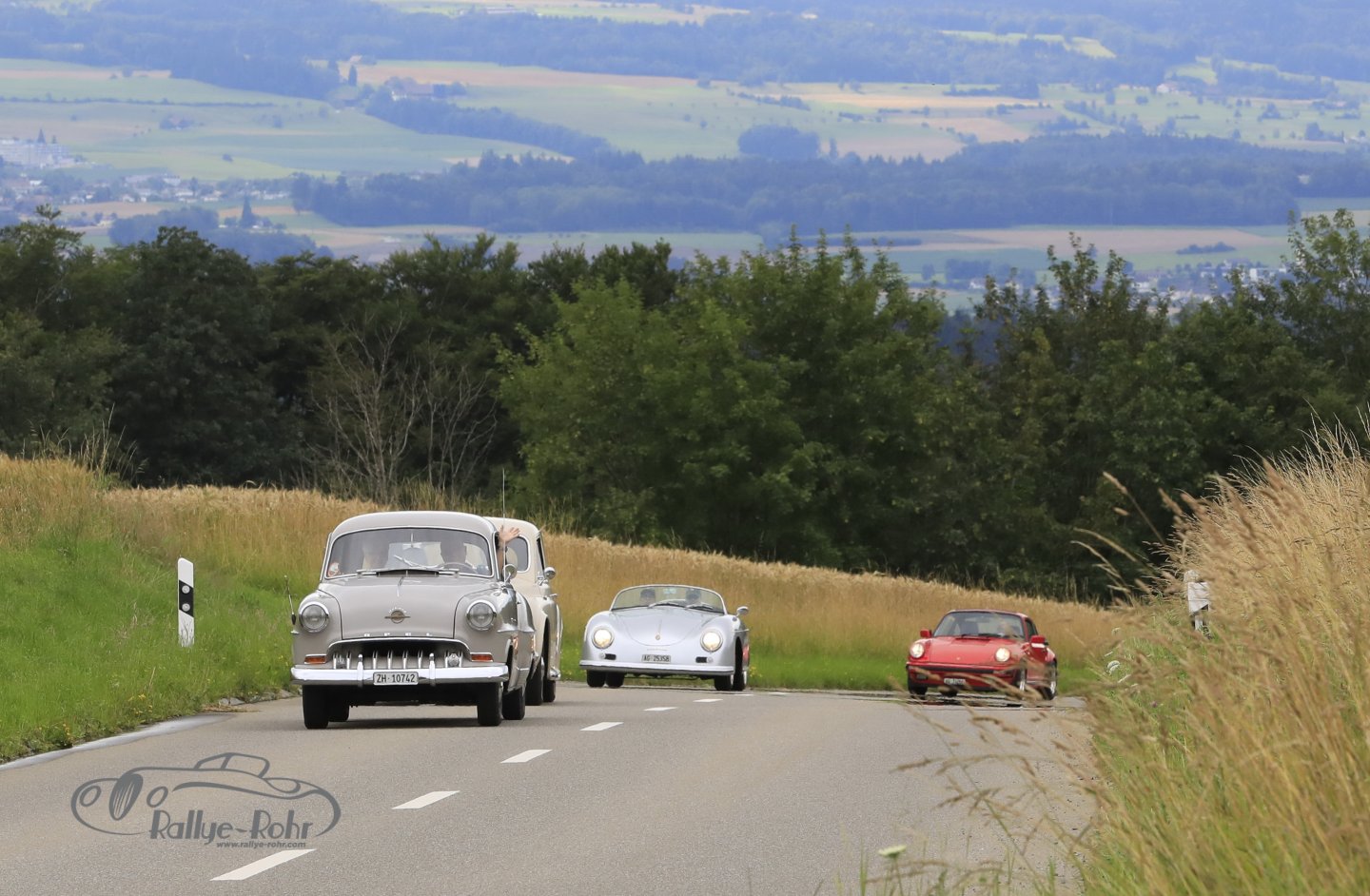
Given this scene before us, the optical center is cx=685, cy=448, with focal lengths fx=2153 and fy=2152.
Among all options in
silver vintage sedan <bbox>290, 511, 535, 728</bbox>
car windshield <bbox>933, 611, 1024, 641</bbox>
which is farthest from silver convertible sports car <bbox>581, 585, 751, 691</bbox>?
silver vintage sedan <bbox>290, 511, 535, 728</bbox>

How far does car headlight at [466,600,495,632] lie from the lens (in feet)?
55.2

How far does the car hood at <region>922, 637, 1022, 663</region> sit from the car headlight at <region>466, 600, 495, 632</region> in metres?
11.9

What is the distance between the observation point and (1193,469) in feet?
266

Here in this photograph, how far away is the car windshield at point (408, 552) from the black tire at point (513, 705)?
1038mm

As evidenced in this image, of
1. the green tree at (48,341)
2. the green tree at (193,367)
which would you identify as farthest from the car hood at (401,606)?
the green tree at (193,367)

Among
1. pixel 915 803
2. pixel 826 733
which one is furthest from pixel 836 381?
pixel 915 803

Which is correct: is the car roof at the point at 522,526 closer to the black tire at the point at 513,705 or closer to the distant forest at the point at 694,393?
the black tire at the point at 513,705

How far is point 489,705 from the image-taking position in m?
17.4

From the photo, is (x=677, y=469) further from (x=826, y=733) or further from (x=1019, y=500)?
(x=826, y=733)

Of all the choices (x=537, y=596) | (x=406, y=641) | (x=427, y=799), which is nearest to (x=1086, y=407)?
(x=537, y=596)

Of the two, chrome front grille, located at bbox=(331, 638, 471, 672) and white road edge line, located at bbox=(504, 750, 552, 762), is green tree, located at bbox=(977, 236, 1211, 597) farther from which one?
white road edge line, located at bbox=(504, 750, 552, 762)

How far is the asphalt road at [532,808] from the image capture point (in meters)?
9.30

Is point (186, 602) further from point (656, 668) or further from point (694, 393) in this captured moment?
point (694, 393)

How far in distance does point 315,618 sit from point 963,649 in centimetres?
1291
